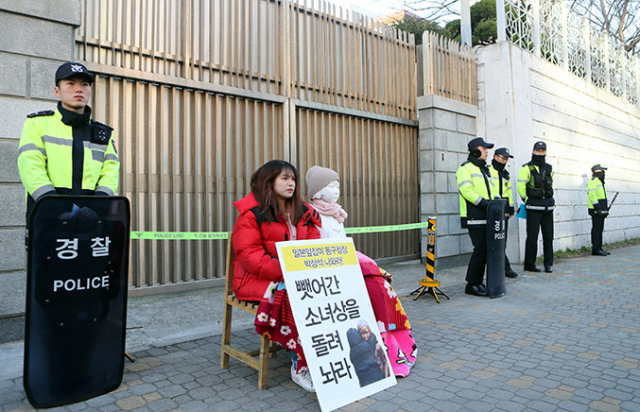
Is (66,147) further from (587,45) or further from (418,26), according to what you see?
(418,26)

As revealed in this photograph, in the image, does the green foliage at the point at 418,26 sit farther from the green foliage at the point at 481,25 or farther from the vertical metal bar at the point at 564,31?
the vertical metal bar at the point at 564,31

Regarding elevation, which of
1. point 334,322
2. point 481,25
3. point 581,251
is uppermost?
point 481,25

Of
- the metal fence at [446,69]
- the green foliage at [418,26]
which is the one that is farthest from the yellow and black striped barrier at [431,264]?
the green foliage at [418,26]

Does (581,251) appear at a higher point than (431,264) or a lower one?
lower

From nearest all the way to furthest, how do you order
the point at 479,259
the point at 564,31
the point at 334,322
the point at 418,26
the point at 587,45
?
the point at 334,322
the point at 479,259
the point at 564,31
the point at 587,45
the point at 418,26

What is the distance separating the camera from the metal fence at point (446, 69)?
27.9 feet

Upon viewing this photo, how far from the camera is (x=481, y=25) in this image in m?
22.8

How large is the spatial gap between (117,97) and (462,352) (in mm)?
4475

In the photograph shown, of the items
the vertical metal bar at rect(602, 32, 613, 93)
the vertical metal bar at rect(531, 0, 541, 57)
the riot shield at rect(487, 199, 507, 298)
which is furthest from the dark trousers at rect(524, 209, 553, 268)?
the vertical metal bar at rect(602, 32, 613, 93)

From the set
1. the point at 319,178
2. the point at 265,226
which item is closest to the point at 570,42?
the point at 319,178

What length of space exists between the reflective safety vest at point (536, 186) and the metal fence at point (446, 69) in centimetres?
197

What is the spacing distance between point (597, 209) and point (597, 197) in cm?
30

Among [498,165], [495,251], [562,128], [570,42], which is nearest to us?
[495,251]

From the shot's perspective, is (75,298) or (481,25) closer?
(75,298)
